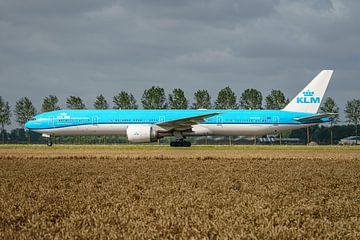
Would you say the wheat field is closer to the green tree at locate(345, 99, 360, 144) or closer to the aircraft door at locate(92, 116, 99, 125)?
the aircraft door at locate(92, 116, 99, 125)

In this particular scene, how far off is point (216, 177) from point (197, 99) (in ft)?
222

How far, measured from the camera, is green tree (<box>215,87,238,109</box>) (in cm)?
7756

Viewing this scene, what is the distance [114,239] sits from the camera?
500 cm

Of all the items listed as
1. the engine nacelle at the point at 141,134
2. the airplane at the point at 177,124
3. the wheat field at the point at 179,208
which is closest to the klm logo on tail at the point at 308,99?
the airplane at the point at 177,124

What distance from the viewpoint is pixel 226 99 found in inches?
3086

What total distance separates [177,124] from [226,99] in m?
43.9

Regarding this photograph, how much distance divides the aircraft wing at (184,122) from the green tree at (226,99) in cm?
4135

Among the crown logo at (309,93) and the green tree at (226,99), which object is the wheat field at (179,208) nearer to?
the crown logo at (309,93)

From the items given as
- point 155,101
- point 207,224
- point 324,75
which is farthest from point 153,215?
point 155,101

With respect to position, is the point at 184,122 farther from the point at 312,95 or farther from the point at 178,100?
the point at 178,100

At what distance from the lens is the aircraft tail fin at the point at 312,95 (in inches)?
1571

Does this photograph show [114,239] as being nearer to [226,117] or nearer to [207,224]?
[207,224]

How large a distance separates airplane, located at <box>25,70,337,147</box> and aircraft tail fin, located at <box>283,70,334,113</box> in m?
0.18

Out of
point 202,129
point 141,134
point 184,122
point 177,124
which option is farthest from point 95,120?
point 202,129
